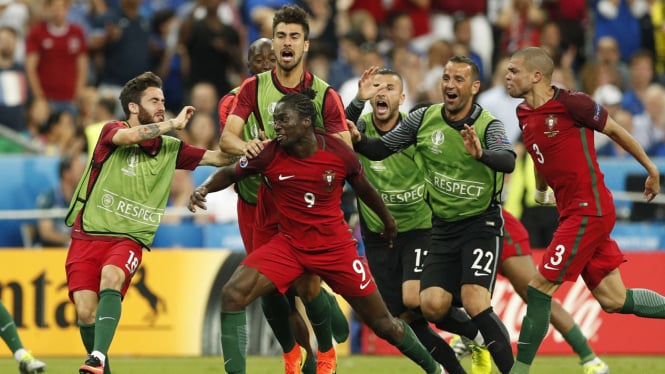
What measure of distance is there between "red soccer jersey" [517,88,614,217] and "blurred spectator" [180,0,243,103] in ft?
29.8

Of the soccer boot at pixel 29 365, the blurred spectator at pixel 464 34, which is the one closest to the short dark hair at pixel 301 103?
the soccer boot at pixel 29 365

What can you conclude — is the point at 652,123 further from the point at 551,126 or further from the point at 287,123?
the point at 287,123

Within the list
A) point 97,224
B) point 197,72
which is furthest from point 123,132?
point 197,72

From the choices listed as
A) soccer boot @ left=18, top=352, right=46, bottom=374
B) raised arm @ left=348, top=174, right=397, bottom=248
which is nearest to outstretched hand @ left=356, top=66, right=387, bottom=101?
raised arm @ left=348, top=174, right=397, bottom=248

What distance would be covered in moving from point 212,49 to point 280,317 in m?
8.67

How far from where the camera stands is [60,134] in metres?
18.5

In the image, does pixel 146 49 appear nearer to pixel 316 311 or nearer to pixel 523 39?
pixel 523 39

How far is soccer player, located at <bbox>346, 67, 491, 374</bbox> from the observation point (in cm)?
1191

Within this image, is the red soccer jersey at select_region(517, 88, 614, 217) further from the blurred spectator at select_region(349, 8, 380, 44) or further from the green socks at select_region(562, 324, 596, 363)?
the blurred spectator at select_region(349, 8, 380, 44)

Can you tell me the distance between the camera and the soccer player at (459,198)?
11.1 meters

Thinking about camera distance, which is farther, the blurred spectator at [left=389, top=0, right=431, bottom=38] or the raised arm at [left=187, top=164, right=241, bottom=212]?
the blurred spectator at [left=389, top=0, right=431, bottom=38]

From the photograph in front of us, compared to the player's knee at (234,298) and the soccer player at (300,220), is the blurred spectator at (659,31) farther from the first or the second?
the player's knee at (234,298)

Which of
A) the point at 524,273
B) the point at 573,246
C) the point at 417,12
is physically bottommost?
the point at 524,273

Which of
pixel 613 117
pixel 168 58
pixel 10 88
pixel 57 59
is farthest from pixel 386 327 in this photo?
pixel 168 58
